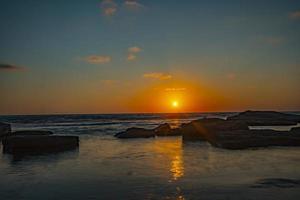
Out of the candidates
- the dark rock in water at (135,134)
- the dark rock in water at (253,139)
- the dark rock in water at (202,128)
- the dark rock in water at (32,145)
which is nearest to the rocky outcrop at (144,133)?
the dark rock in water at (135,134)

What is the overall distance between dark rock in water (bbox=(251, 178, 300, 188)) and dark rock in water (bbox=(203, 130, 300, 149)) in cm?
1341

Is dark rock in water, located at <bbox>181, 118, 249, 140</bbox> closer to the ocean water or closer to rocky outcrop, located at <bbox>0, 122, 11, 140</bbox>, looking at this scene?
the ocean water

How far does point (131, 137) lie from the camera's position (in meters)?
43.9

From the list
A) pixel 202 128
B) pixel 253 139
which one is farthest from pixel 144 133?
pixel 253 139

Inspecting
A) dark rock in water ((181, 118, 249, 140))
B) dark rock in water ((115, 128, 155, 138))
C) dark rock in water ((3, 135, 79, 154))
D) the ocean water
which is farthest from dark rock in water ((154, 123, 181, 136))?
the ocean water

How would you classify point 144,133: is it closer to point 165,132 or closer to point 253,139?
A: point 165,132

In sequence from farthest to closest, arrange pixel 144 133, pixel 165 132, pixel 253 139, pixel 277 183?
pixel 165 132, pixel 144 133, pixel 253 139, pixel 277 183

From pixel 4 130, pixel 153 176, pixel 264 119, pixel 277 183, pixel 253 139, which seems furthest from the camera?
pixel 264 119

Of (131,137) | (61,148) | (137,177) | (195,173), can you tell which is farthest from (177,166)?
(131,137)

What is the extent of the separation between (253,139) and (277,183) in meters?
16.1

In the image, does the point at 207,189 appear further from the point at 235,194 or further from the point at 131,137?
the point at 131,137

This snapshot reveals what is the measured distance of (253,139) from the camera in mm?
31594

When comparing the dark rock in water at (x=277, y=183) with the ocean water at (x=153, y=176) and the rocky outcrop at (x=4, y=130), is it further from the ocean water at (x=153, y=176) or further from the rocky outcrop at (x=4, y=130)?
the rocky outcrop at (x=4, y=130)

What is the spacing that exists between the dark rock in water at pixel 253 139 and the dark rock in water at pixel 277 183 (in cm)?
1341
